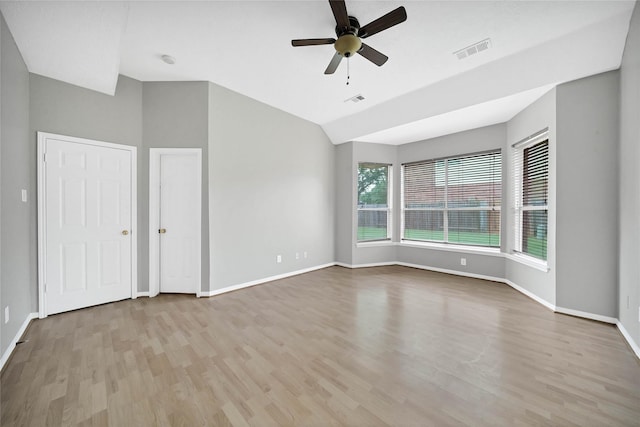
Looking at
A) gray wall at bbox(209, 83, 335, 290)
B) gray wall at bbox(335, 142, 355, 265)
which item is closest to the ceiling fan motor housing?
gray wall at bbox(209, 83, 335, 290)

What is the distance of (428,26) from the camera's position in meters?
2.47

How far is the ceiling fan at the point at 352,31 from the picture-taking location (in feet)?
6.64

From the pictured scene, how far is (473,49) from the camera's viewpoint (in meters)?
2.77

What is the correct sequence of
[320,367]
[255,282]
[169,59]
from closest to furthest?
[320,367] < [169,59] < [255,282]

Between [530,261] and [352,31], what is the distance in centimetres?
383

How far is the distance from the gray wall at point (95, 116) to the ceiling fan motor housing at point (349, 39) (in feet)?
9.77

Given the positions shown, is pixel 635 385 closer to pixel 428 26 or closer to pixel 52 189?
pixel 428 26

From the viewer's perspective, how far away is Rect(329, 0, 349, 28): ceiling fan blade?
6.39ft

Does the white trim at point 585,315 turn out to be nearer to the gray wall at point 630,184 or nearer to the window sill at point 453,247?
the gray wall at point 630,184

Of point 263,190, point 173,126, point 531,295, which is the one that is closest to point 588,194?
point 531,295

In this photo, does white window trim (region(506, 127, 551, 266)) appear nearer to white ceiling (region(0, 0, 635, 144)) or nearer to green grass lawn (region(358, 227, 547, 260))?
green grass lawn (region(358, 227, 547, 260))

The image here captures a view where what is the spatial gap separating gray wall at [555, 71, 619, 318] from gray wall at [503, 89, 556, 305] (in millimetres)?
82

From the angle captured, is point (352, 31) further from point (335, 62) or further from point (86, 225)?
point (86, 225)

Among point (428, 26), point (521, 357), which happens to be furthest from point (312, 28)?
point (521, 357)
